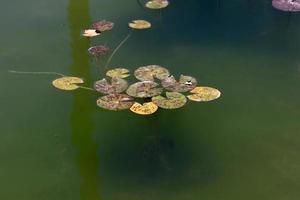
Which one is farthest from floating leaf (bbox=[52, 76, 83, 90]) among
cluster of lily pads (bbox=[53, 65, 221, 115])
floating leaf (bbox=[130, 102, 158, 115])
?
floating leaf (bbox=[130, 102, 158, 115])

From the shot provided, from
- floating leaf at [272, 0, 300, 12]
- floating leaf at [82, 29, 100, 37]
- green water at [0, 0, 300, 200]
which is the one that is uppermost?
floating leaf at [272, 0, 300, 12]

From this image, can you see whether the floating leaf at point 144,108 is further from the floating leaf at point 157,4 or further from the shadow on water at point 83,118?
the floating leaf at point 157,4

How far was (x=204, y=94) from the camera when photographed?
268 cm

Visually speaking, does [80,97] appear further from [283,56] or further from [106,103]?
[283,56]

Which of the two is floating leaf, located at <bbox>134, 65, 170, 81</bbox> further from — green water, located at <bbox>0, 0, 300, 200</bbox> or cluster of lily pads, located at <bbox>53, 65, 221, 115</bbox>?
green water, located at <bbox>0, 0, 300, 200</bbox>

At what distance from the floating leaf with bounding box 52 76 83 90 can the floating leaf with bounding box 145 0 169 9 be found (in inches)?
35.4

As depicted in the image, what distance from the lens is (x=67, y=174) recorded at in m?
2.29

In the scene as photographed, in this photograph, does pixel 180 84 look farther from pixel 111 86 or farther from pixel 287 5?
pixel 287 5

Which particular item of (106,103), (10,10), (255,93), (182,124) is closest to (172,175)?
(182,124)

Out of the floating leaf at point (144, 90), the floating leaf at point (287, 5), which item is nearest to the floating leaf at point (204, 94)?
the floating leaf at point (144, 90)

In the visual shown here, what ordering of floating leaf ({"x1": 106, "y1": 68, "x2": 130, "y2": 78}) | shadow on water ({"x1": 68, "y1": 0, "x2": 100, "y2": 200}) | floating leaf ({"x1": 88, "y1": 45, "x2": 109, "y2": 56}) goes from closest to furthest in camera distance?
shadow on water ({"x1": 68, "y1": 0, "x2": 100, "y2": 200}) < floating leaf ({"x1": 106, "y1": 68, "x2": 130, "y2": 78}) < floating leaf ({"x1": 88, "y1": 45, "x2": 109, "y2": 56})

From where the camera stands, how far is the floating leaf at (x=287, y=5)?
11.1 ft

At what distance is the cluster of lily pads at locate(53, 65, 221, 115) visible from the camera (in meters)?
2.59

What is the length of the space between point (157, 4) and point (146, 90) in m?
0.97
